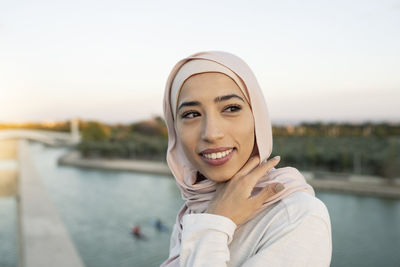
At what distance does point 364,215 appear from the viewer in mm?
7707

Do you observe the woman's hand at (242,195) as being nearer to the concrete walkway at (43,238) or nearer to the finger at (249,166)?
the finger at (249,166)

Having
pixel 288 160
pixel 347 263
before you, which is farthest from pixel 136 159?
pixel 347 263

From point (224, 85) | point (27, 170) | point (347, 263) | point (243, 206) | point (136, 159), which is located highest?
point (224, 85)

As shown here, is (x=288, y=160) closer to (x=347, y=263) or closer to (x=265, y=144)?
(x=347, y=263)

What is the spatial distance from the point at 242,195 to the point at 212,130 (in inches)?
3.7

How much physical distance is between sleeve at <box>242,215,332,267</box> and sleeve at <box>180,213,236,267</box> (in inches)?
1.4

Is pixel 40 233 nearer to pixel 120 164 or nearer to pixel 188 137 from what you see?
pixel 188 137

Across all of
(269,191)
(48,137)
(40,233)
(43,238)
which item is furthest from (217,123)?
(48,137)

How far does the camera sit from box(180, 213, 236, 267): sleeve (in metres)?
0.42

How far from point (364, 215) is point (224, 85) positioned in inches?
325

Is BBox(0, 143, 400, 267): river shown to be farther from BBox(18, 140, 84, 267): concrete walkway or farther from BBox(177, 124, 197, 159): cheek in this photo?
BBox(177, 124, 197, 159): cheek

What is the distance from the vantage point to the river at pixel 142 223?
19.9 feet

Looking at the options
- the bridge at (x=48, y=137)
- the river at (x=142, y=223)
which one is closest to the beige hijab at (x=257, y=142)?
the river at (x=142, y=223)

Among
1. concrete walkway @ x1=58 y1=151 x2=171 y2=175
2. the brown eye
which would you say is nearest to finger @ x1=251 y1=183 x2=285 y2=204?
the brown eye
